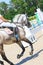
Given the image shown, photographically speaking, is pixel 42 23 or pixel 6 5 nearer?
pixel 42 23

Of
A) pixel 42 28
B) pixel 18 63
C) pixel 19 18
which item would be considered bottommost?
pixel 42 28

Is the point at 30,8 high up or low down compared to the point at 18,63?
down

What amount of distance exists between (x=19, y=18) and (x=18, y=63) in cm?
135

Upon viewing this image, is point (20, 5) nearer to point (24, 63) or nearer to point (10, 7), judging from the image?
point (10, 7)

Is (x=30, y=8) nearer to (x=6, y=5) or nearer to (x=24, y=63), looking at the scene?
(x=6, y=5)

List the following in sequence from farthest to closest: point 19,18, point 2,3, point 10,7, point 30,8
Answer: point 2,3 → point 10,7 → point 30,8 → point 19,18

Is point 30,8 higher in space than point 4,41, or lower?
lower

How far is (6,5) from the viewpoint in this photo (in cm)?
9231

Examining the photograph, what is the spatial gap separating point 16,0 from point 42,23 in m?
66.9

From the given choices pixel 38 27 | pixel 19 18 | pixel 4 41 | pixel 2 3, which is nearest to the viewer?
pixel 4 41

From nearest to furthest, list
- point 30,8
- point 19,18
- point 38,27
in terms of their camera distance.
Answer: point 19,18 → point 38,27 → point 30,8

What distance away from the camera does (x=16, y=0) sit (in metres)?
83.6

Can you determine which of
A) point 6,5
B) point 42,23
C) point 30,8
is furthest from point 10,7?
point 42,23

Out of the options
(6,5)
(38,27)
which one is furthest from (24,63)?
(6,5)
